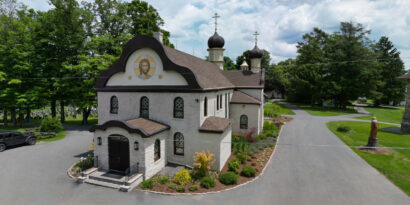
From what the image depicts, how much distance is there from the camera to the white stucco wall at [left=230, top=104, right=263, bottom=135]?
23.5m

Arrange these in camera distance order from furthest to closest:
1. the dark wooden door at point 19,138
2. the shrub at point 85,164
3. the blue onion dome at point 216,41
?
1. the blue onion dome at point 216,41
2. the dark wooden door at point 19,138
3. the shrub at point 85,164

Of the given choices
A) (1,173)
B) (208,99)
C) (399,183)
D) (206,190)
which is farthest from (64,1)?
(399,183)

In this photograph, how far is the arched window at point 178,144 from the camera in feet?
52.2

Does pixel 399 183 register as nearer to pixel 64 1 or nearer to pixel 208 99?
pixel 208 99

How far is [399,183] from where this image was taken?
42.1 ft

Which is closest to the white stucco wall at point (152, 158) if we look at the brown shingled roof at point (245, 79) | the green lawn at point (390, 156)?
the brown shingled roof at point (245, 79)

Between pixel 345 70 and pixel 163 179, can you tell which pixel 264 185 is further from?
pixel 345 70

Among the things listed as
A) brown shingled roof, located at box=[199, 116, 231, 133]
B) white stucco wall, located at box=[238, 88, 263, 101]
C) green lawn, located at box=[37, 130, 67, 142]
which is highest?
white stucco wall, located at box=[238, 88, 263, 101]

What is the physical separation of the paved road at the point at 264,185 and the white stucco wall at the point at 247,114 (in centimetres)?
501

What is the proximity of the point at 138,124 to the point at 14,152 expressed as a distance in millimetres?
13906

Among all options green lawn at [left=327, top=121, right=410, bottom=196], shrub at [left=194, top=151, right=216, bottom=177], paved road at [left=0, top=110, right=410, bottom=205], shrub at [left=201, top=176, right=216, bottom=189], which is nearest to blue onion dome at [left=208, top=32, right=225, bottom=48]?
paved road at [left=0, top=110, right=410, bottom=205]

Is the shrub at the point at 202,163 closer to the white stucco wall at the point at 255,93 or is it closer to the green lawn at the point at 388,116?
the white stucco wall at the point at 255,93

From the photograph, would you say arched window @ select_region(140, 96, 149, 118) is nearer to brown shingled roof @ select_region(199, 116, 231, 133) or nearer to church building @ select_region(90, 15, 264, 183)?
church building @ select_region(90, 15, 264, 183)

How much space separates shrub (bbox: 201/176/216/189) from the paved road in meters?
0.81
